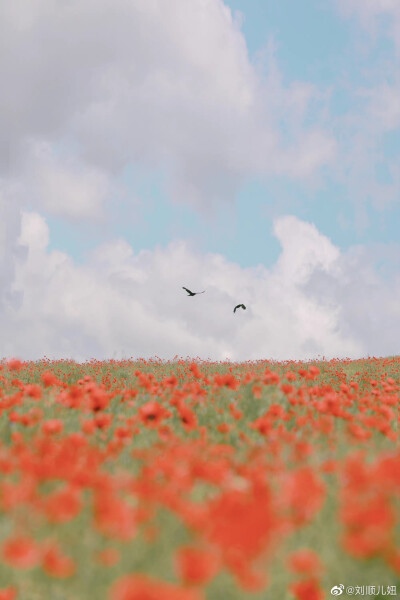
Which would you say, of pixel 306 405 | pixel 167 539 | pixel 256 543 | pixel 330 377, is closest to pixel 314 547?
pixel 167 539

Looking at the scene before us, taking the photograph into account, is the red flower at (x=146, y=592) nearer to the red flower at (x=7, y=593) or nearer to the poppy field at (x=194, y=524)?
the poppy field at (x=194, y=524)

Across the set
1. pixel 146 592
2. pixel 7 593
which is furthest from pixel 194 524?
pixel 7 593

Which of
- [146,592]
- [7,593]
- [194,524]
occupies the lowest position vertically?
[7,593]

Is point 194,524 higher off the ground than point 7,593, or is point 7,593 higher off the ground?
point 194,524

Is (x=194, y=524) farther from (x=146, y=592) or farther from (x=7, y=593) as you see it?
(x=7, y=593)

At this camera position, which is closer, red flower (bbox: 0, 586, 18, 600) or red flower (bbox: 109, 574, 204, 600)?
red flower (bbox: 109, 574, 204, 600)

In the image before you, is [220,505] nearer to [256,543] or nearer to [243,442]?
[256,543]

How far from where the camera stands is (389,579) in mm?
3842

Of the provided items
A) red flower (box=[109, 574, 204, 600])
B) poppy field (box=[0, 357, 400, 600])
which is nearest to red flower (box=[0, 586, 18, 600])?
poppy field (box=[0, 357, 400, 600])

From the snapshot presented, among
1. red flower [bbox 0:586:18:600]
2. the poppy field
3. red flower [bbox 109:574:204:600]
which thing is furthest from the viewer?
red flower [bbox 0:586:18:600]

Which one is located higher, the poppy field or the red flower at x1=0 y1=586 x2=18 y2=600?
the poppy field

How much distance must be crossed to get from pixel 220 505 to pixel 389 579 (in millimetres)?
2405

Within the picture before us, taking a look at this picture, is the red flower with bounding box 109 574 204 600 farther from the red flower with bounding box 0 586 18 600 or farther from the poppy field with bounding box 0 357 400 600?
the red flower with bounding box 0 586 18 600

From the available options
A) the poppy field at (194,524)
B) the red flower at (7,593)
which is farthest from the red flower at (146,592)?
the red flower at (7,593)
